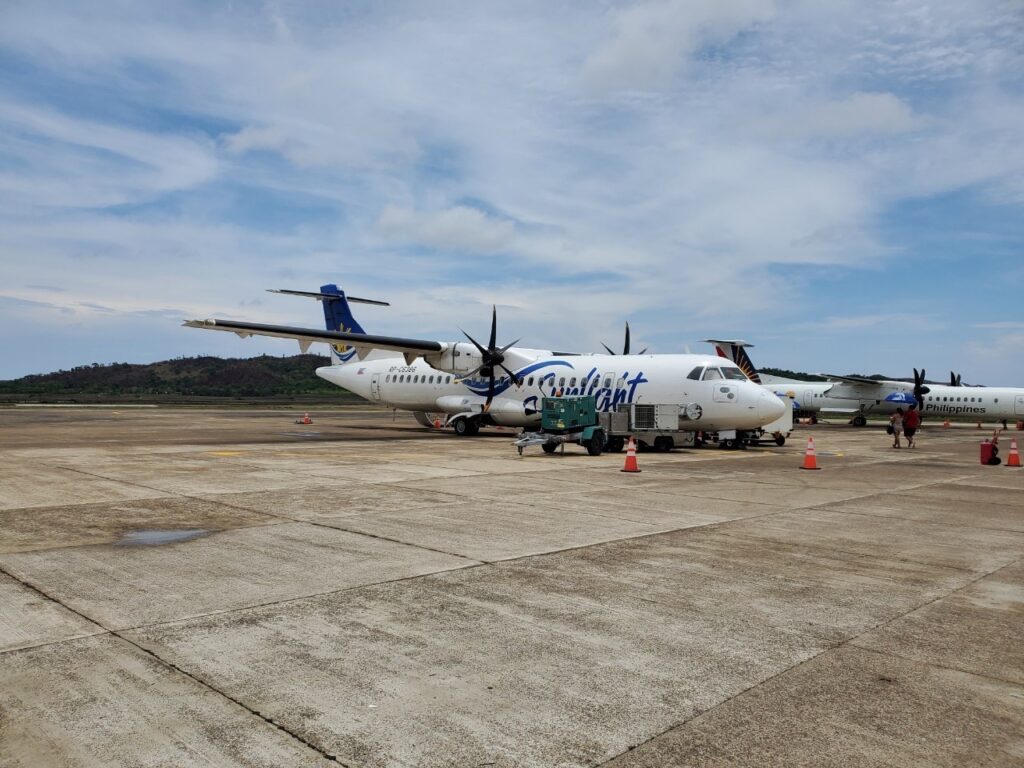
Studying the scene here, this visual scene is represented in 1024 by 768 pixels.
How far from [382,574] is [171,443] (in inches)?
708

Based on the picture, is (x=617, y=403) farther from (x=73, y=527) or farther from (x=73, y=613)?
(x=73, y=613)

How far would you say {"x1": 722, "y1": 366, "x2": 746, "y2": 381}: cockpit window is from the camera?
22312mm

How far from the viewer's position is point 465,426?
29.2 metres

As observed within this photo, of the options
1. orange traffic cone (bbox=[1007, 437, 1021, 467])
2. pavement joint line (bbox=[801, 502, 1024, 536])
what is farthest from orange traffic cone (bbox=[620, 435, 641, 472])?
orange traffic cone (bbox=[1007, 437, 1021, 467])

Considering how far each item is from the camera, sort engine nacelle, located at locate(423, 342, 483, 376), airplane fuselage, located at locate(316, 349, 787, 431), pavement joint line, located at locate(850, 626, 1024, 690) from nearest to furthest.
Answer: pavement joint line, located at locate(850, 626, 1024, 690) → airplane fuselage, located at locate(316, 349, 787, 431) → engine nacelle, located at locate(423, 342, 483, 376)

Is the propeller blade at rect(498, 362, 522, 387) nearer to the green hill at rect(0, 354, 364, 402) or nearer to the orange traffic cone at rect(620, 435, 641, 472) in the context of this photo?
the orange traffic cone at rect(620, 435, 641, 472)

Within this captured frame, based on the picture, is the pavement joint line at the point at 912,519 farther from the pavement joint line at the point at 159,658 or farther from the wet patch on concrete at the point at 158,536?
the pavement joint line at the point at 159,658

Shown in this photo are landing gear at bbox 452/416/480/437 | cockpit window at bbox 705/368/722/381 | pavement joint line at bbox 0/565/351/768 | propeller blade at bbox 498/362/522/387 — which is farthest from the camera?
landing gear at bbox 452/416/480/437

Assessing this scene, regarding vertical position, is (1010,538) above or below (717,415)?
below

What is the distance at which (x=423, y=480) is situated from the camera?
13.8 metres

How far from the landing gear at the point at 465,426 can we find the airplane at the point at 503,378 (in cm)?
4

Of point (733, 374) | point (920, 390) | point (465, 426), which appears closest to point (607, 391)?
point (733, 374)

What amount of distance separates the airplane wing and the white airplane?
1034 inches

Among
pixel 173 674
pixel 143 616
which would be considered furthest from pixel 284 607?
pixel 173 674
